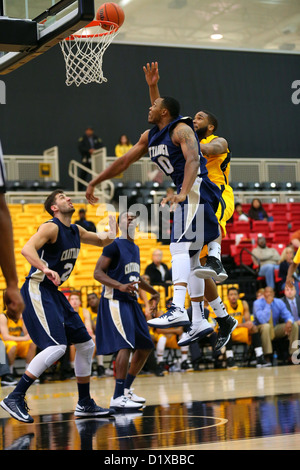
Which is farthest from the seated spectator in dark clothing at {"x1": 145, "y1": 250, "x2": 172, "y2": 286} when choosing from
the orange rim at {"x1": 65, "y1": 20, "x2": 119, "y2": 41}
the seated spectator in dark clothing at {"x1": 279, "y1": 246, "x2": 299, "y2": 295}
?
the orange rim at {"x1": 65, "y1": 20, "x2": 119, "y2": 41}

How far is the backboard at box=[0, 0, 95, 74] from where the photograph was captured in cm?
671

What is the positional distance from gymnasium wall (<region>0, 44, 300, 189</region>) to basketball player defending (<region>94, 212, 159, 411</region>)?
46.6 ft

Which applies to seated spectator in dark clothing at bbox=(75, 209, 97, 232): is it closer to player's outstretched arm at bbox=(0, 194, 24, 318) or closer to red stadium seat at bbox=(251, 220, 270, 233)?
red stadium seat at bbox=(251, 220, 270, 233)

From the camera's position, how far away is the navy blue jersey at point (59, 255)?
7633 millimetres

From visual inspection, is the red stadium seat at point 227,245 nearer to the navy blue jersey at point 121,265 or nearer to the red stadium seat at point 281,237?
the red stadium seat at point 281,237

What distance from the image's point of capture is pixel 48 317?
7461 millimetres

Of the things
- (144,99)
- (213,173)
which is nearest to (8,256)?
(213,173)

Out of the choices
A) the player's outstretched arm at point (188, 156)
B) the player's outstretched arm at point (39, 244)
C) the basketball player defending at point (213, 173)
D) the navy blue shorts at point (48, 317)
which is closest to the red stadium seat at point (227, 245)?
the navy blue shorts at point (48, 317)

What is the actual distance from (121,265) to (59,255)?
1.35m

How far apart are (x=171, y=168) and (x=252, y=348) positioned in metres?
9.12

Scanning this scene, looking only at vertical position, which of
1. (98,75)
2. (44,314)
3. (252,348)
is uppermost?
(98,75)
